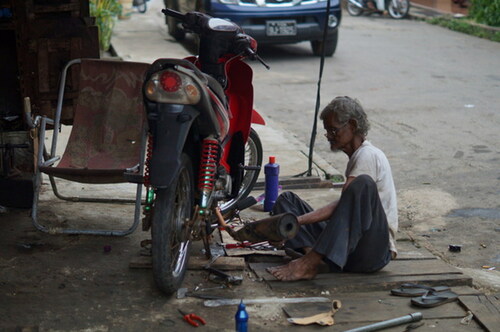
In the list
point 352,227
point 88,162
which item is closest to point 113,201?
point 88,162

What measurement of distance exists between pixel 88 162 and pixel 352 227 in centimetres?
202

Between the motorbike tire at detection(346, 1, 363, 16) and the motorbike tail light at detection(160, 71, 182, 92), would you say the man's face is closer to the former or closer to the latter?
the motorbike tail light at detection(160, 71, 182, 92)

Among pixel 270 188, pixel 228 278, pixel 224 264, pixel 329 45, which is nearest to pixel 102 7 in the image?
pixel 329 45

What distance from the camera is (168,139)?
3.95 meters

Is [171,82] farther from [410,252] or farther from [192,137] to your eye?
[410,252]

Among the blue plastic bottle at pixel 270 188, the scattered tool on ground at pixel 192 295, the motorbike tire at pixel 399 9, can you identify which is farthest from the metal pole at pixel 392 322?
the motorbike tire at pixel 399 9

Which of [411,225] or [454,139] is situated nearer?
[411,225]

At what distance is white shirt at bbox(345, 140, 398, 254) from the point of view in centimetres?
423

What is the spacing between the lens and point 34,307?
156 inches

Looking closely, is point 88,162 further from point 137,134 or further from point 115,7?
point 115,7

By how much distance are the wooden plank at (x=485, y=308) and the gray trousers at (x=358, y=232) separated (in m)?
0.49

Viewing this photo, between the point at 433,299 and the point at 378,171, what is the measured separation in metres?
0.70

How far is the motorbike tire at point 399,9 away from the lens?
18.4 meters

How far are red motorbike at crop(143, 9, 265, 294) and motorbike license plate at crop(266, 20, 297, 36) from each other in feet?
24.0
